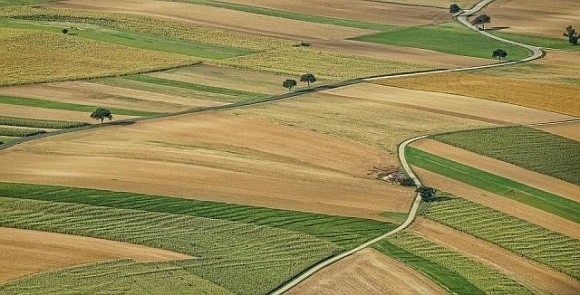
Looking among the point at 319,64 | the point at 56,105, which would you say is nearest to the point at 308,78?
the point at 319,64

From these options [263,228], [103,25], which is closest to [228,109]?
[263,228]

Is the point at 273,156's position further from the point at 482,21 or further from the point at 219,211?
the point at 482,21

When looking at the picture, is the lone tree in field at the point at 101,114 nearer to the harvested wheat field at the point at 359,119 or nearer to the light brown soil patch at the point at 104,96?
the light brown soil patch at the point at 104,96

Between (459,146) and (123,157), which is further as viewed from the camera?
(459,146)

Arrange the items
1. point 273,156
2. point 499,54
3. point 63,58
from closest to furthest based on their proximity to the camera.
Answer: point 273,156 → point 63,58 → point 499,54

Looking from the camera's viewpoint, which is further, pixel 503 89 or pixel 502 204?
pixel 503 89

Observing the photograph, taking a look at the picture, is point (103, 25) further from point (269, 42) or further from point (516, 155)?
point (516, 155)
